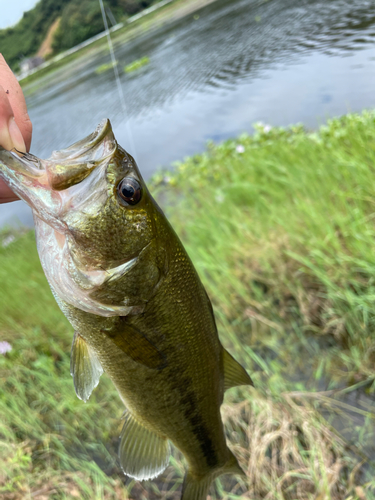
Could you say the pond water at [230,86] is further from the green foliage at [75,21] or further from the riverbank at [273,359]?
the riverbank at [273,359]

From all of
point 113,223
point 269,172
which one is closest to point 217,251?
point 269,172

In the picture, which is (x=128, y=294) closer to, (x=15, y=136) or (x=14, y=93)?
(x=15, y=136)

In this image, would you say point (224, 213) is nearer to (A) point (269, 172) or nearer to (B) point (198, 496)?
(A) point (269, 172)

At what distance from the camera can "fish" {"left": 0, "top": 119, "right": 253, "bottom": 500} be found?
3.43 feet

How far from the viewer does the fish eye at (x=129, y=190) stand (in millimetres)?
1096

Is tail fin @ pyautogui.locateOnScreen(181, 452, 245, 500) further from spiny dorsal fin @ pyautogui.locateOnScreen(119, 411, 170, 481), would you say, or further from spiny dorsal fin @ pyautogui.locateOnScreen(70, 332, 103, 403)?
spiny dorsal fin @ pyautogui.locateOnScreen(70, 332, 103, 403)

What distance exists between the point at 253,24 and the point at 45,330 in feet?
62.6

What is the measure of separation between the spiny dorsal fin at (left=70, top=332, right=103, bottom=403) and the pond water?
6.99m

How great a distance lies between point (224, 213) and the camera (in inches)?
160

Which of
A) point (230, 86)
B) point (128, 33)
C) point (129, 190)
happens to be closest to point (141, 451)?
point (129, 190)

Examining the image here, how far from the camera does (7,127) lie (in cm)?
101

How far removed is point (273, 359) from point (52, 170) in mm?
2587

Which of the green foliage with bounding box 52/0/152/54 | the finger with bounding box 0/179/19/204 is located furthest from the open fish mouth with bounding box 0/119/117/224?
the green foliage with bounding box 52/0/152/54

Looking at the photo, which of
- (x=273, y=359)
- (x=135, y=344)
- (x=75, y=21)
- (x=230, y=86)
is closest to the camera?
(x=135, y=344)
